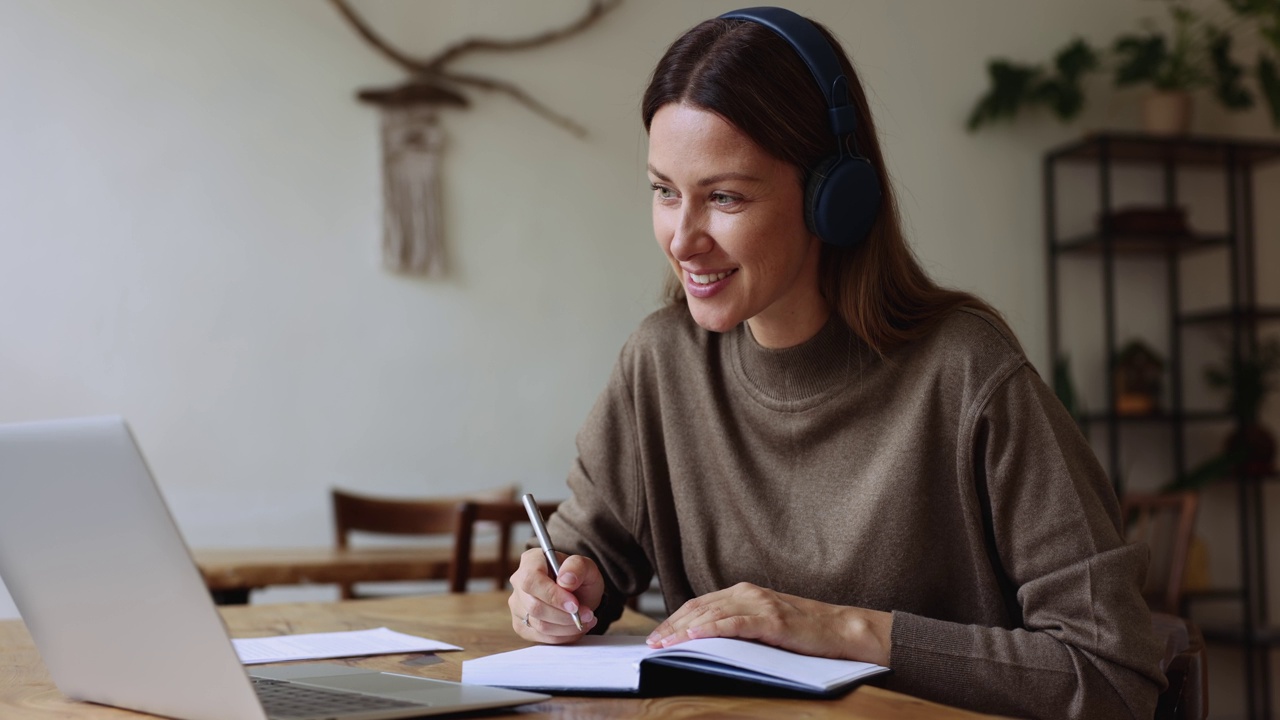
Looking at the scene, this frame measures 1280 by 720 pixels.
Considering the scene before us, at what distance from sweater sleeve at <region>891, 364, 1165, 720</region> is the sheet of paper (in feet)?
1.51

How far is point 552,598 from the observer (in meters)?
1.13

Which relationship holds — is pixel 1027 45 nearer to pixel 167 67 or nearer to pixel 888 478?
pixel 167 67

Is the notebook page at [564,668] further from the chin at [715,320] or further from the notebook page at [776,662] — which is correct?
the chin at [715,320]

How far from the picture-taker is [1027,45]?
3938mm

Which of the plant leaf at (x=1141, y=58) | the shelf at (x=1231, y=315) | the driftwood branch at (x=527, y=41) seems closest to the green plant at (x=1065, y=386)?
the shelf at (x=1231, y=315)

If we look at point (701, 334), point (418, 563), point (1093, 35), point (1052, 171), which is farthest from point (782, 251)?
point (1093, 35)

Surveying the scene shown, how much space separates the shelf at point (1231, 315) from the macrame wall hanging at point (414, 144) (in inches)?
97.5

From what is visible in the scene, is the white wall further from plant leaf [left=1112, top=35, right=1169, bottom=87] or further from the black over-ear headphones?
the black over-ear headphones

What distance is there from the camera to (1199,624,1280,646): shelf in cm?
356

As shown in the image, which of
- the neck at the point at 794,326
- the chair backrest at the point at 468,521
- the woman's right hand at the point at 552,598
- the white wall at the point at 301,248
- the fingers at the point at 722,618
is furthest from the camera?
the white wall at the point at 301,248

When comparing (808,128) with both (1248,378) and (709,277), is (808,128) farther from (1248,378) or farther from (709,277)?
(1248,378)

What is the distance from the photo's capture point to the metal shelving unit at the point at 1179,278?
3.75 meters

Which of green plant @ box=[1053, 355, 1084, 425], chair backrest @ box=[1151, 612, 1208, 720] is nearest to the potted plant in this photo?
green plant @ box=[1053, 355, 1084, 425]

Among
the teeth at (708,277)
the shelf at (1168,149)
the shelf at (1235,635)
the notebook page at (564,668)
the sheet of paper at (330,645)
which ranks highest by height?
the shelf at (1168,149)
